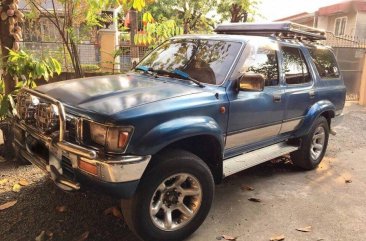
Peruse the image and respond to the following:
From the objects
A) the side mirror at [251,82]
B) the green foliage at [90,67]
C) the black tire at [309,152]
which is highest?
the side mirror at [251,82]

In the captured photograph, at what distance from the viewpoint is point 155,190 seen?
2969mm

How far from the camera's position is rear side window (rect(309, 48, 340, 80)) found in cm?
523

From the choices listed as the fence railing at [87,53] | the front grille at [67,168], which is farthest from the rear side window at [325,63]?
the fence railing at [87,53]

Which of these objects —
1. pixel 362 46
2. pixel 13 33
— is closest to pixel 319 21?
pixel 362 46

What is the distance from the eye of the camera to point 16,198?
151 inches

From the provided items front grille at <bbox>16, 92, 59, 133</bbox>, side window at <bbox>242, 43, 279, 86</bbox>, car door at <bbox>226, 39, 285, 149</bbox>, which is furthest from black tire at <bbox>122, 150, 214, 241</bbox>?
side window at <bbox>242, 43, 279, 86</bbox>

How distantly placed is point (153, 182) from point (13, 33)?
301 centimetres

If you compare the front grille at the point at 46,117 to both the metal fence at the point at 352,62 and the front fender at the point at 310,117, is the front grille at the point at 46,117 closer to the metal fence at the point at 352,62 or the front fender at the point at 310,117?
the front fender at the point at 310,117

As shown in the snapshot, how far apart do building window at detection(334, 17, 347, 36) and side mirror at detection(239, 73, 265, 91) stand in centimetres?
1792

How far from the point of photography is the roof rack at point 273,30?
4605 millimetres

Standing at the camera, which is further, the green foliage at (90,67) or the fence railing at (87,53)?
the green foliage at (90,67)

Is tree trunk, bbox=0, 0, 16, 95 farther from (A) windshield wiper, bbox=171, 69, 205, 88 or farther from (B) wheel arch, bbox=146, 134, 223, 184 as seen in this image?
(B) wheel arch, bbox=146, 134, 223, 184

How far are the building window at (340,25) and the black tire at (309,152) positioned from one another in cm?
1599

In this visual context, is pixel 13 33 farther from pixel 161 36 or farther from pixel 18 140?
pixel 161 36
